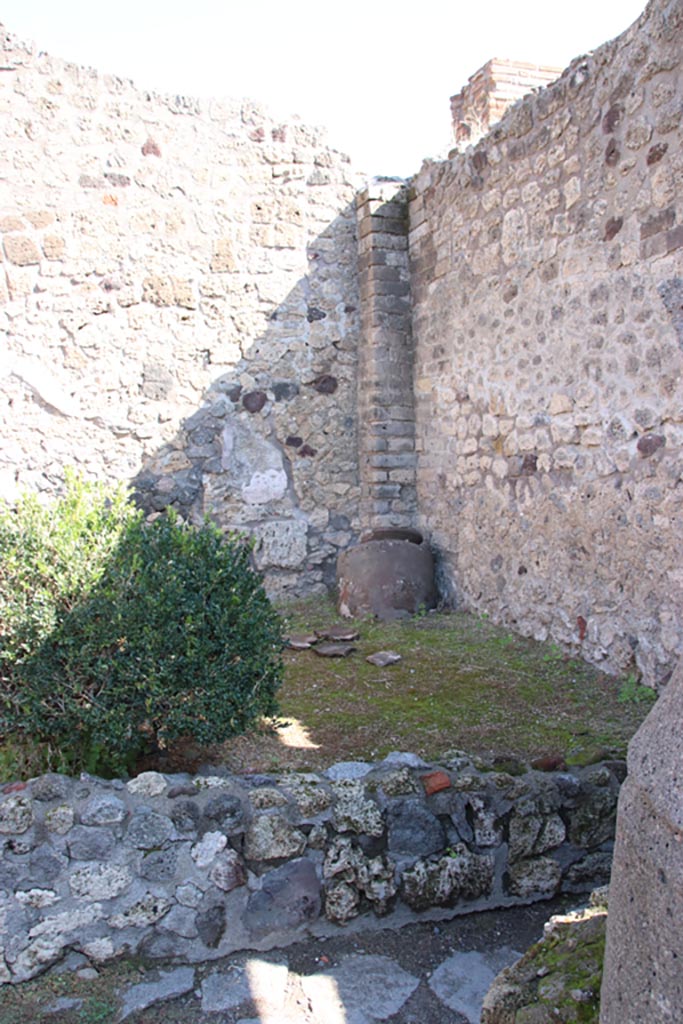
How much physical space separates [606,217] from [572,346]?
706 mm

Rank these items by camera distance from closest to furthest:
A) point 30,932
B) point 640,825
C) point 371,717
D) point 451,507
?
1. point 640,825
2. point 30,932
3. point 371,717
4. point 451,507

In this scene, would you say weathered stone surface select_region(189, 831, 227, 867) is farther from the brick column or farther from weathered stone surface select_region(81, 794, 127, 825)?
the brick column

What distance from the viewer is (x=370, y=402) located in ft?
23.1

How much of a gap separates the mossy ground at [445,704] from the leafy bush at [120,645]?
0.34 m

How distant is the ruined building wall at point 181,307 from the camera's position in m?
6.33

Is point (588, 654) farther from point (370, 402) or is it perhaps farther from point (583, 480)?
point (370, 402)

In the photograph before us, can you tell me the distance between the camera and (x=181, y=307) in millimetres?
6711

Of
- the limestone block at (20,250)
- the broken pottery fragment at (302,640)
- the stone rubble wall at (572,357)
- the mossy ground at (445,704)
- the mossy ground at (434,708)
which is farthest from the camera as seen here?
the limestone block at (20,250)

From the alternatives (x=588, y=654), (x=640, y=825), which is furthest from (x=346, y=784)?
(x=588, y=654)

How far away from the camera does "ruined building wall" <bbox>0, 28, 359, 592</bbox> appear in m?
6.33

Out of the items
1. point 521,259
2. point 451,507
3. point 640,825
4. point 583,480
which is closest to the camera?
point 640,825

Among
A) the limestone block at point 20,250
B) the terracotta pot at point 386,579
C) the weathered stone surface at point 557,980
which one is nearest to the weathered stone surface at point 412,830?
the weathered stone surface at point 557,980

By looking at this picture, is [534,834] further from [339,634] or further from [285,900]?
[339,634]

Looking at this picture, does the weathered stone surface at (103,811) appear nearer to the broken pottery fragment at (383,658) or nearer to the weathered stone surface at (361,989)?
the weathered stone surface at (361,989)
